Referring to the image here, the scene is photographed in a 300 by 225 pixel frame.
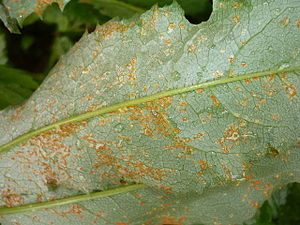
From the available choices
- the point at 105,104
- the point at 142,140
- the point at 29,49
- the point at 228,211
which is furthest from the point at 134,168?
the point at 29,49

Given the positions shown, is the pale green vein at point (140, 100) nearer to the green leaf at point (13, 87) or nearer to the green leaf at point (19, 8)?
the green leaf at point (13, 87)

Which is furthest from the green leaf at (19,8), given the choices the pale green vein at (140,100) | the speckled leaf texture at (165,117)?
the pale green vein at (140,100)

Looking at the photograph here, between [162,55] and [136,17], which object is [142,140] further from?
[136,17]

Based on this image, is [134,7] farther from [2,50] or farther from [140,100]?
[2,50]

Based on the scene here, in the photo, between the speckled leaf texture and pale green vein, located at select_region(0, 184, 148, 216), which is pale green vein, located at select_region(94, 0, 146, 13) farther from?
pale green vein, located at select_region(0, 184, 148, 216)

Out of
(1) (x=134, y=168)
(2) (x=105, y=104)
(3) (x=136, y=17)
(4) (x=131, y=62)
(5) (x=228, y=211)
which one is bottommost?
(5) (x=228, y=211)

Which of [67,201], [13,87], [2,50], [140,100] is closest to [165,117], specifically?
[140,100]
